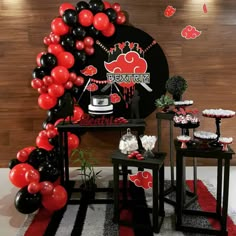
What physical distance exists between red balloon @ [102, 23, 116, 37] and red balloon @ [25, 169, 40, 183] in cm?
192

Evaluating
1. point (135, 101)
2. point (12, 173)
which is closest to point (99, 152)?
point (135, 101)

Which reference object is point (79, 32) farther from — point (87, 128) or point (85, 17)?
point (87, 128)

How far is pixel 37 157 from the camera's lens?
318 cm

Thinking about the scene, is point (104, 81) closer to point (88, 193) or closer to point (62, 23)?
point (62, 23)

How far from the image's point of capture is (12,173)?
310 cm

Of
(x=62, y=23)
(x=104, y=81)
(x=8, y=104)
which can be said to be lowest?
(x=8, y=104)

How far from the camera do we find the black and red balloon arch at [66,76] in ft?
9.91

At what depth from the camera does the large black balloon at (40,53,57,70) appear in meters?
3.71

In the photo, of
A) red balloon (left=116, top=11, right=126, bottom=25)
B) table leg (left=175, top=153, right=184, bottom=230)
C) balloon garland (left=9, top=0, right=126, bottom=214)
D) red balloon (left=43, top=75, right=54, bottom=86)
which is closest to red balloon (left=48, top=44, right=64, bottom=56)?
balloon garland (left=9, top=0, right=126, bottom=214)

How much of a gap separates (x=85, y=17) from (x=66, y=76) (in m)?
0.69

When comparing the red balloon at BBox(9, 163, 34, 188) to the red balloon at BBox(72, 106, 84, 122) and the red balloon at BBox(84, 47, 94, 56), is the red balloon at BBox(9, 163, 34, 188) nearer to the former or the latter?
the red balloon at BBox(72, 106, 84, 122)

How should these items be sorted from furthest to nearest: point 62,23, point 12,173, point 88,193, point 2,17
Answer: point 2,17
point 62,23
point 88,193
point 12,173

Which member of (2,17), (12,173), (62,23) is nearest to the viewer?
(12,173)

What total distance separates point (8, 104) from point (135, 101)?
187cm
